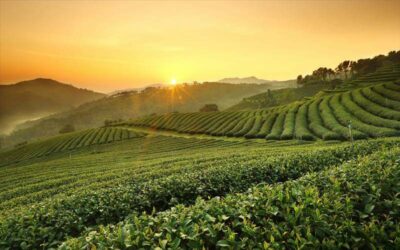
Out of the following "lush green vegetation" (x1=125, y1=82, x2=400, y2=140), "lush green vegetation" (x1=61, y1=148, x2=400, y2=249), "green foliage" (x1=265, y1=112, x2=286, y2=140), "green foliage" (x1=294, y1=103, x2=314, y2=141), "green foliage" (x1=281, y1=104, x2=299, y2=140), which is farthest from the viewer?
"green foliage" (x1=265, y1=112, x2=286, y2=140)

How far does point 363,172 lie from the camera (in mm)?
8898

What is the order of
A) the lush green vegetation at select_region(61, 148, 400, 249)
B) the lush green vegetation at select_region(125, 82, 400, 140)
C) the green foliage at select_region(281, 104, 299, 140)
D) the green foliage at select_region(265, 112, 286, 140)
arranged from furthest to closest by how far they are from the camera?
the green foliage at select_region(265, 112, 286, 140) < the green foliage at select_region(281, 104, 299, 140) < the lush green vegetation at select_region(125, 82, 400, 140) < the lush green vegetation at select_region(61, 148, 400, 249)

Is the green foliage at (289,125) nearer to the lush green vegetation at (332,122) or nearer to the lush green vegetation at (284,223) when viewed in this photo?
the lush green vegetation at (332,122)

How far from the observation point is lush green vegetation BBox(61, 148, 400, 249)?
5961 millimetres

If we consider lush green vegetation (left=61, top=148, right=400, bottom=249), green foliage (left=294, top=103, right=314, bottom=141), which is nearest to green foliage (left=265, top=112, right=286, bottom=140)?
green foliage (left=294, top=103, right=314, bottom=141)

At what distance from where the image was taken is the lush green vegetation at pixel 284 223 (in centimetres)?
596

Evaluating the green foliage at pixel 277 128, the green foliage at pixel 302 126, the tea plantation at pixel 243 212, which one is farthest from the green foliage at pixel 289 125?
the tea plantation at pixel 243 212

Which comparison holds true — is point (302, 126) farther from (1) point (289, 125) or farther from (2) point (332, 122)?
(2) point (332, 122)

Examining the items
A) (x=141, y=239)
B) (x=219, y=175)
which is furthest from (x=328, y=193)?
(x=219, y=175)

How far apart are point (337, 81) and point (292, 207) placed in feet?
563

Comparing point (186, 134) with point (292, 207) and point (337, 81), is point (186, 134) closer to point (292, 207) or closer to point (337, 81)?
point (292, 207)

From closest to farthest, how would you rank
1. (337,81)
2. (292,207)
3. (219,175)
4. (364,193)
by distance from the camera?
(292,207) < (364,193) < (219,175) < (337,81)

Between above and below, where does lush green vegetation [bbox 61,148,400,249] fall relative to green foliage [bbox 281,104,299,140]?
above

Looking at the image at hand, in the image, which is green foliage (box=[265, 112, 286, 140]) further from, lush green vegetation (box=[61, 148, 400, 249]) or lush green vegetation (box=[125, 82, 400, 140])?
lush green vegetation (box=[61, 148, 400, 249])
